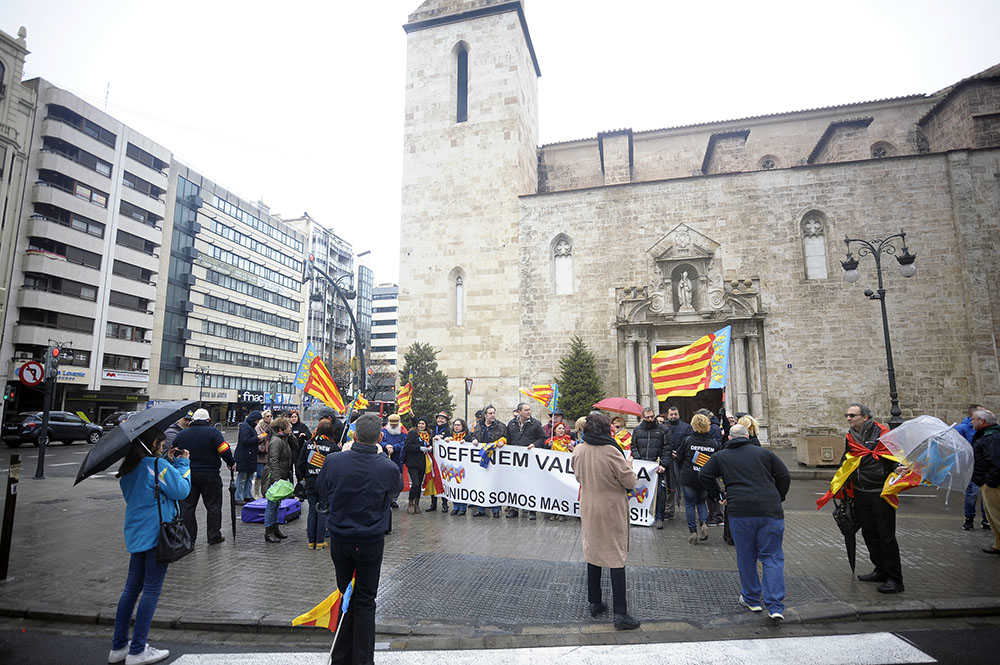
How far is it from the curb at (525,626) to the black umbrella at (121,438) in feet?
6.27

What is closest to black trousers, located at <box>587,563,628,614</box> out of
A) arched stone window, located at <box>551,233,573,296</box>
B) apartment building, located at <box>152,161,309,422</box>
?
arched stone window, located at <box>551,233,573,296</box>

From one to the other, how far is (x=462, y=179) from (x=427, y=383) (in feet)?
35.9

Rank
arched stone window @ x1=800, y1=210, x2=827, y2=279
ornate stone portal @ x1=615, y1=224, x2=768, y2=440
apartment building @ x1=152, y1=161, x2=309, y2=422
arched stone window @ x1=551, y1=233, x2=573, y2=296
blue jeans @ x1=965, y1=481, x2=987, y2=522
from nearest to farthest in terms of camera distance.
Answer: blue jeans @ x1=965, y1=481, x2=987, y2=522, ornate stone portal @ x1=615, y1=224, x2=768, y2=440, arched stone window @ x1=800, y1=210, x2=827, y2=279, arched stone window @ x1=551, y1=233, x2=573, y2=296, apartment building @ x1=152, y1=161, x2=309, y2=422

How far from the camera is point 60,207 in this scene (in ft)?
121

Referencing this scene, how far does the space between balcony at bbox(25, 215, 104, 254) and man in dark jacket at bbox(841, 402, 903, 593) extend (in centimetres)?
4647

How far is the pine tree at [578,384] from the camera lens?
22.8m

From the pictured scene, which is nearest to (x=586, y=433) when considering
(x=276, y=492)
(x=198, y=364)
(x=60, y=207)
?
(x=276, y=492)

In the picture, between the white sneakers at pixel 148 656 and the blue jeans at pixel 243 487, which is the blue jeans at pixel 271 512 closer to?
the blue jeans at pixel 243 487

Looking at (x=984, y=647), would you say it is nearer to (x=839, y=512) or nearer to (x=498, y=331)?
(x=839, y=512)

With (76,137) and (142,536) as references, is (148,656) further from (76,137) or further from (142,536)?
(76,137)

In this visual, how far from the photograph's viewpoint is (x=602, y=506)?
5215mm

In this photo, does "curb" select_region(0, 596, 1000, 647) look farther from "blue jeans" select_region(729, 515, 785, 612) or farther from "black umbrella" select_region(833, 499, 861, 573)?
"black umbrella" select_region(833, 499, 861, 573)

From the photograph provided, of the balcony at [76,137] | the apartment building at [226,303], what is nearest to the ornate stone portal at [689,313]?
the balcony at [76,137]

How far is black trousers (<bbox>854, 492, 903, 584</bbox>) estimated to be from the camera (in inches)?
223
